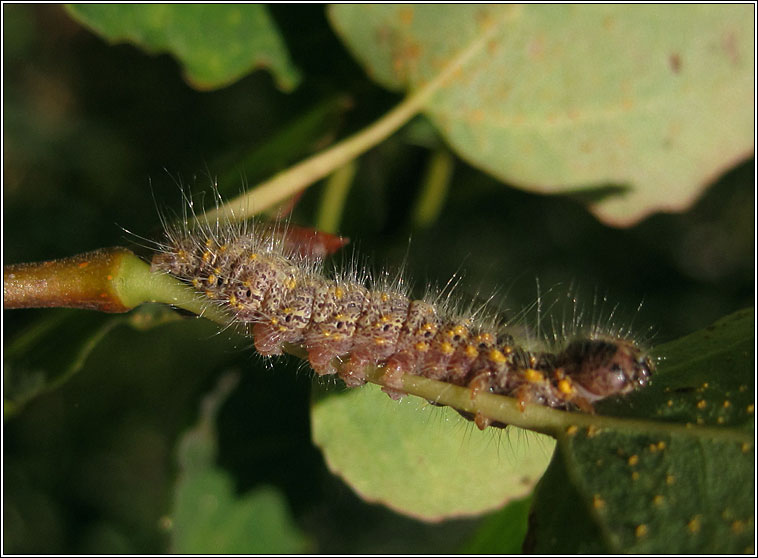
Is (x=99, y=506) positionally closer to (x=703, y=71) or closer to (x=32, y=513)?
(x=32, y=513)

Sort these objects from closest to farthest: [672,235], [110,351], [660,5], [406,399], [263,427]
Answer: [406,399] < [660,5] < [263,427] < [110,351] < [672,235]

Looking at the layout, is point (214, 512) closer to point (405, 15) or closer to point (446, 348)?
point (446, 348)

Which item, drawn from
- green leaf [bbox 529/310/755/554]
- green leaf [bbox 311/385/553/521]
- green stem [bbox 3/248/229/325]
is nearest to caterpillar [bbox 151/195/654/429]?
green leaf [bbox 311/385/553/521]

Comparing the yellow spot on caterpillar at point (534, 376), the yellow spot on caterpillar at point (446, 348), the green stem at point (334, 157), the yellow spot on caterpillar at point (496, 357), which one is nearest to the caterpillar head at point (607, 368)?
the yellow spot on caterpillar at point (534, 376)

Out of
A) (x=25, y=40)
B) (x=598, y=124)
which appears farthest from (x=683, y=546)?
(x=25, y=40)

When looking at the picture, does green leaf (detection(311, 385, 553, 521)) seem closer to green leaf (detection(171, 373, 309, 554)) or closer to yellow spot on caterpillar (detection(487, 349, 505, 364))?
yellow spot on caterpillar (detection(487, 349, 505, 364))

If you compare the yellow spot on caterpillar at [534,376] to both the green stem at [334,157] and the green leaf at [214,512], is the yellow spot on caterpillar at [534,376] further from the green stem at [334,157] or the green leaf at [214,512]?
the green leaf at [214,512]

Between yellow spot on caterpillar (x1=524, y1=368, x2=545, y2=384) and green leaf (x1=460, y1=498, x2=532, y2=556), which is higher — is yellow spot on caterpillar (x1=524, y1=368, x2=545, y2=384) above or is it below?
above
